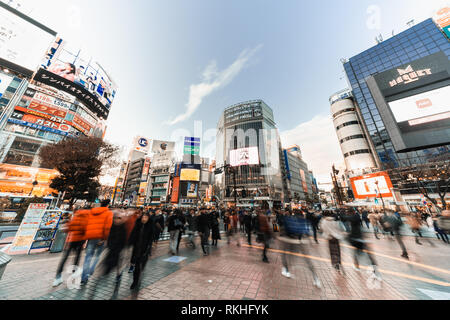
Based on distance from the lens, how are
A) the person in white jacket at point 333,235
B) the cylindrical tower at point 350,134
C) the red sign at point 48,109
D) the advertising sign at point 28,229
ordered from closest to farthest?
the person in white jacket at point 333,235 < the advertising sign at point 28,229 < the red sign at point 48,109 < the cylindrical tower at point 350,134

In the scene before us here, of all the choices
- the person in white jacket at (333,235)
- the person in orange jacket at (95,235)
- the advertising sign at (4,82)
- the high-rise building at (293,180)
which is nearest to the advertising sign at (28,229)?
the person in orange jacket at (95,235)

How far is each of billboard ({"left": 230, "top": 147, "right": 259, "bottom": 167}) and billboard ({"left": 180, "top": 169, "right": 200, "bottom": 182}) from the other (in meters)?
14.6

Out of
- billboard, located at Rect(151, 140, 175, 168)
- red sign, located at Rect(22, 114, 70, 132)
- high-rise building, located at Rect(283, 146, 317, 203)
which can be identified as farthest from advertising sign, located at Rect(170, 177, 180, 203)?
high-rise building, located at Rect(283, 146, 317, 203)

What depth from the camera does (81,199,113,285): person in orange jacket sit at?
4059mm

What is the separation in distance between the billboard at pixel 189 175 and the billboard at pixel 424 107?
50492 millimetres

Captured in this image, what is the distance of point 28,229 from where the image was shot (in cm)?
633

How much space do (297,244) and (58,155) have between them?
86.7ft

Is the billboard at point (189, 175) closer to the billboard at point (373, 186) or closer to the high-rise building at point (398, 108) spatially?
the high-rise building at point (398, 108)

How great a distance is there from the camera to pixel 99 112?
41.7 meters

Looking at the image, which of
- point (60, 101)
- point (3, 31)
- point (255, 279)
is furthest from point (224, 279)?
point (3, 31)

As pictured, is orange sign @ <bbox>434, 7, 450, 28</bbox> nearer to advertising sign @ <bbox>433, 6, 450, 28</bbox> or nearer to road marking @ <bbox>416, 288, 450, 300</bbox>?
advertising sign @ <bbox>433, 6, 450, 28</bbox>

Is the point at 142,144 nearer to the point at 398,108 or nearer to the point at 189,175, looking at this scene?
the point at 189,175

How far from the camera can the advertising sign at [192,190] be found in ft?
181
